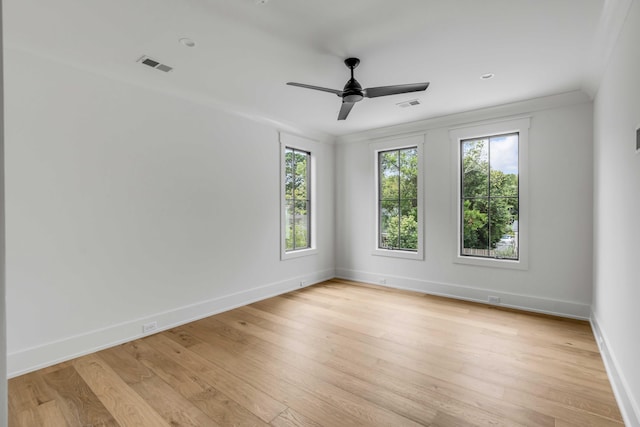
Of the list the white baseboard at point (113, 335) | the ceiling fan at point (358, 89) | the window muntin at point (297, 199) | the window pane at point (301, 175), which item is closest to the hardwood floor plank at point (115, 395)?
the white baseboard at point (113, 335)

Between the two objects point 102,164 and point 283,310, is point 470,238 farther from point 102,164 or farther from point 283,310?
point 102,164

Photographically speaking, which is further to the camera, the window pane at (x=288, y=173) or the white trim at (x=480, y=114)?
the window pane at (x=288, y=173)

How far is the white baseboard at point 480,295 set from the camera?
3.88 meters

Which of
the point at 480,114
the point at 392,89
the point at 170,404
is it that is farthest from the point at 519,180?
the point at 170,404

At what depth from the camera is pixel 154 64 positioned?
3010 mm

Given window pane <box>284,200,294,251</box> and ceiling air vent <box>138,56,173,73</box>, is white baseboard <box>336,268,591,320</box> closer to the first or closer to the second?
window pane <box>284,200,294,251</box>

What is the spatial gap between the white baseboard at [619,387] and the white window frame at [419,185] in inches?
93.4

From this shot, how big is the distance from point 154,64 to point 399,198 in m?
3.85

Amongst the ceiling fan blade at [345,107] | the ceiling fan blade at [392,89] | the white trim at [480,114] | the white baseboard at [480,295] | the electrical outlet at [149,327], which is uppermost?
the white trim at [480,114]

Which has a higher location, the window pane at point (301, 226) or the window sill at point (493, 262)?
the window pane at point (301, 226)

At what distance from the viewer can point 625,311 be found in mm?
2209

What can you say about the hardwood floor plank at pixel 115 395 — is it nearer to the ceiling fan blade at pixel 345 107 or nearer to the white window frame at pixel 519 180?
the ceiling fan blade at pixel 345 107

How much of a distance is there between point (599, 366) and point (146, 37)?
4.51 m

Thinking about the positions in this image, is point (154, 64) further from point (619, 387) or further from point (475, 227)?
point (619, 387)
